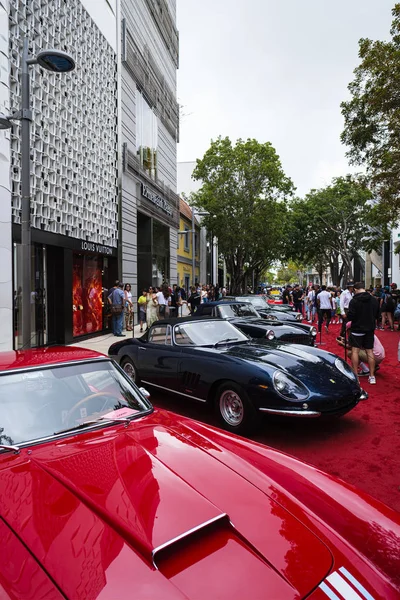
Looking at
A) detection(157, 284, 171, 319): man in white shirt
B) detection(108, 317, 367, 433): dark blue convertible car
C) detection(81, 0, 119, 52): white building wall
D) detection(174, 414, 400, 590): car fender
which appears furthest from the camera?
detection(157, 284, 171, 319): man in white shirt

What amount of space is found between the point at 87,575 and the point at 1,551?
37cm

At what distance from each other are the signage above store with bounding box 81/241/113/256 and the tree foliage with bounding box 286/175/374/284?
2329 cm

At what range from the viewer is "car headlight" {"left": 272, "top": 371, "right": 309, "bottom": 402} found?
14.6ft

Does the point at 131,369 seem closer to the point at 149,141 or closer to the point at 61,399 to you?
the point at 61,399

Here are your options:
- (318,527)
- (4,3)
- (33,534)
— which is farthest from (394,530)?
(4,3)

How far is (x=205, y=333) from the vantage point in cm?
604

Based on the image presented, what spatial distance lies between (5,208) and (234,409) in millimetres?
6906

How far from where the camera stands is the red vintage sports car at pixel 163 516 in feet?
4.61

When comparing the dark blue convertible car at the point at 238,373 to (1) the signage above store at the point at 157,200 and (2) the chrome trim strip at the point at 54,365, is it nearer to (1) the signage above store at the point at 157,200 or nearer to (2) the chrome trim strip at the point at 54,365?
(2) the chrome trim strip at the point at 54,365

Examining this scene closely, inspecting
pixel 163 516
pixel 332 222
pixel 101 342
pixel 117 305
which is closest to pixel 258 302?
pixel 117 305

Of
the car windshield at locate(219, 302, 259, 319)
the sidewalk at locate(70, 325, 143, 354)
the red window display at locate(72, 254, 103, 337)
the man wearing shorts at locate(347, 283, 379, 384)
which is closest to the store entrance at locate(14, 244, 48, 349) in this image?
the sidewalk at locate(70, 325, 143, 354)

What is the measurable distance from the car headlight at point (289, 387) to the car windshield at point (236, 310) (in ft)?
18.0

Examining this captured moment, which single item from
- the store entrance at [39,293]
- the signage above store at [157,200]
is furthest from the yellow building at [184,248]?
the store entrance at [39,293]

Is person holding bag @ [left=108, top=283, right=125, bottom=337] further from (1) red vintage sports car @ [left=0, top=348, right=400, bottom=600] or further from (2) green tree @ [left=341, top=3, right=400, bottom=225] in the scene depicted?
(1) red vintage sports car @ [left=0, top=348, right=400, bottom=600]
